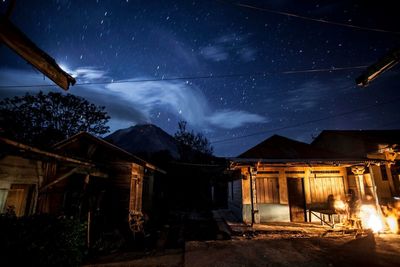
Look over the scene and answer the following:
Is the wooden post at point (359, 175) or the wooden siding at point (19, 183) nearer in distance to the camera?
the wooden siding at point (19, 183)

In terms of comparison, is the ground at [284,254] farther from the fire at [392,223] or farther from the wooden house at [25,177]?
the wooden house at [25,177]

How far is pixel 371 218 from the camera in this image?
38.1 ft

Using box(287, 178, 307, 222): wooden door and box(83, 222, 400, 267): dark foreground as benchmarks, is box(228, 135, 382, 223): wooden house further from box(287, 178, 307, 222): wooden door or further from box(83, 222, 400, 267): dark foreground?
box(83, 222, 400, 267): dark foreground

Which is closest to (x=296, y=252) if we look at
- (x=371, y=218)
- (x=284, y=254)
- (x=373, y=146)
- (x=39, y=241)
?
(x=284, y=254)

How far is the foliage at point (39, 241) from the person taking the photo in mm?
4801

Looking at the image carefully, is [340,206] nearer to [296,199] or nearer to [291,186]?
[296,199]

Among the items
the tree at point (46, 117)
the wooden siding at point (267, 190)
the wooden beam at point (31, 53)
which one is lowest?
the wooden siding at point (267, 190)

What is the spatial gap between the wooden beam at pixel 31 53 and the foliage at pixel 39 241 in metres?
3.49

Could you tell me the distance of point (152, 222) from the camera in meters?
16.2

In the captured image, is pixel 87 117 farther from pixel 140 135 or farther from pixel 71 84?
pixel 140 135

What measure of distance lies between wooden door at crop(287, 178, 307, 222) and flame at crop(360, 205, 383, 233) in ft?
11.2

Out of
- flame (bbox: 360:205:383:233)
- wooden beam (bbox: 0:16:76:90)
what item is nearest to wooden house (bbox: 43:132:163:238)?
wooden beam (bbox: 0:16:76:90)

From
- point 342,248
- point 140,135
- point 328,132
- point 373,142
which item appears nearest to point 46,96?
point 342,248

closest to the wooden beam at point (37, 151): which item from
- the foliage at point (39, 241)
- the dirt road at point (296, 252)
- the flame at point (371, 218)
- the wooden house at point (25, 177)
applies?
the wooden house at point (25, 177)
